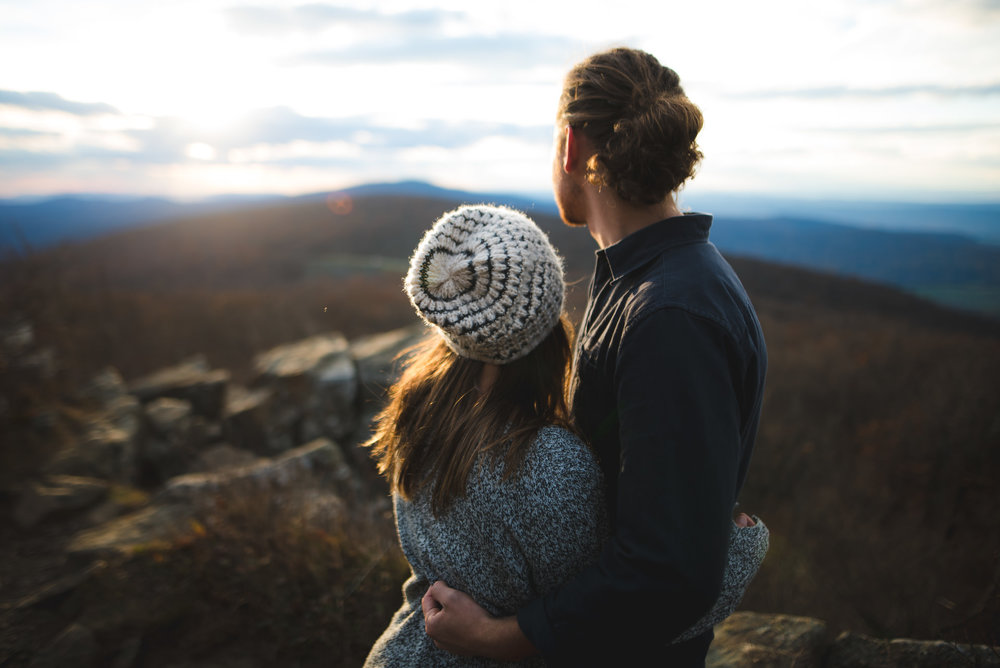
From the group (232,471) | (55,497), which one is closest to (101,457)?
(55,497)

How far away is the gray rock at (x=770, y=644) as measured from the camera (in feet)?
8.61

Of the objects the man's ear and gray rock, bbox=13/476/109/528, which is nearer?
the man's ear

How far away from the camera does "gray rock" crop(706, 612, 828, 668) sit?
262cm

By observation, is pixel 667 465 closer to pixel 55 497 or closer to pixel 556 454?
pixel 556 454

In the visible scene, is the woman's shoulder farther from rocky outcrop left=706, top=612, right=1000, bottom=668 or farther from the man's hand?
rocky outcrop left=706, top=612, right=1000, bottom=668

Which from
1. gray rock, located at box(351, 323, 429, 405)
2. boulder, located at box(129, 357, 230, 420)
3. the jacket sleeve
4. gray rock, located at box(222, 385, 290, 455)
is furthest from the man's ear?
boulder, located at box(129, 357, 230, 420)

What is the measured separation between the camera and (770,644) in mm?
2730

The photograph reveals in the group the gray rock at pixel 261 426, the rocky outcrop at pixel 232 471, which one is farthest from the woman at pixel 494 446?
the gray rock at pixel 261 426

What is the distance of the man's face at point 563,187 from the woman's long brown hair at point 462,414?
40 cm

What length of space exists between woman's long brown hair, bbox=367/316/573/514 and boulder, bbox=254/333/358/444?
599cm

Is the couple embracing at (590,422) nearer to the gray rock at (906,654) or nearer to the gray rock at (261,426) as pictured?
the gray rock at (906,654)

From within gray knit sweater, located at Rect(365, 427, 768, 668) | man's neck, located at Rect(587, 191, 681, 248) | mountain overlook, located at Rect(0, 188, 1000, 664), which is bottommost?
mountain overlook, located at Rect(0, 188, 1000, 664)

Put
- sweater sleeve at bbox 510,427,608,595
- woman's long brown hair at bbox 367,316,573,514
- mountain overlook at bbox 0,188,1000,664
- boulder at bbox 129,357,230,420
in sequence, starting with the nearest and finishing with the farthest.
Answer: sweater sleeve at bbox 510,427,608,595
woman's long brown hair at bbox 367,316,573,514
mountain overlook at bbox 0,188,1000,664
boulder at bbox 129,357,230,420

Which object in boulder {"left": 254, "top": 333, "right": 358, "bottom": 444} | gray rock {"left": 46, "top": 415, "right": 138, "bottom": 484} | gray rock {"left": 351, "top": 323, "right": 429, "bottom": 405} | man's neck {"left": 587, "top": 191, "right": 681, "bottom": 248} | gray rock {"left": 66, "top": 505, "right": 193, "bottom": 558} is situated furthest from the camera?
gray rock {"left": 351, "top": 323, "right": 429, "bottom": 405}
